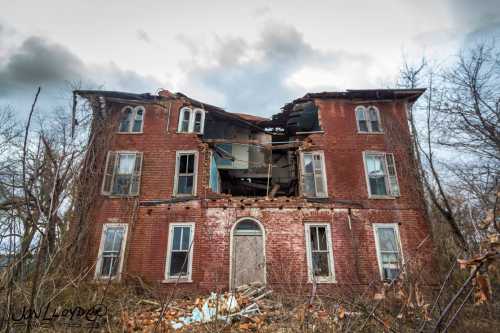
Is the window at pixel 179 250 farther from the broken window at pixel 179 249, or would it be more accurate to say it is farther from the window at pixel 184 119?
the window at pixel 184 119

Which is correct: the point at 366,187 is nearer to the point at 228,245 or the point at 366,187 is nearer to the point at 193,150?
the point at 228,245

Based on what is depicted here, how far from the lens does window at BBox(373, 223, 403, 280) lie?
11555 millimetres

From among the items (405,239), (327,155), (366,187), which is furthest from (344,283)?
(327,155)

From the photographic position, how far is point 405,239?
1199 centimetres

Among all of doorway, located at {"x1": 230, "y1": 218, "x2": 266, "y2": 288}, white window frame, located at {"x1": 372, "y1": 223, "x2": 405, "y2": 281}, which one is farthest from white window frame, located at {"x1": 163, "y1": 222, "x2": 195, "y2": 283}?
white window frame, located at {"x1": 372, "y1": 223, "x2": 405, "y2": 281}

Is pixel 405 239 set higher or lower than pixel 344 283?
higher

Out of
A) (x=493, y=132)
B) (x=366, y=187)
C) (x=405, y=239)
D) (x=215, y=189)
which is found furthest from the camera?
(x=215, y=189)

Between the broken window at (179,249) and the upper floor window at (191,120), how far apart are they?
4.79m

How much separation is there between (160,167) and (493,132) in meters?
13.2

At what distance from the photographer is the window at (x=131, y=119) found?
14133mm

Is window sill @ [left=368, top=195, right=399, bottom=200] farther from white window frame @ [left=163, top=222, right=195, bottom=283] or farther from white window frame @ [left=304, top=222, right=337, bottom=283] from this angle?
white window frame @ [left=163, top=222, right=195, bottom=283]

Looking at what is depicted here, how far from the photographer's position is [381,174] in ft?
44.0
